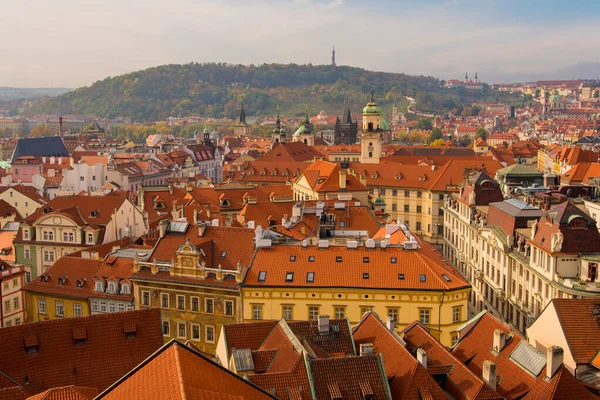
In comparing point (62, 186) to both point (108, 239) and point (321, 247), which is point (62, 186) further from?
point (321, 247)

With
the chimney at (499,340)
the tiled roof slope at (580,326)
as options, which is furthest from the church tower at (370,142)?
the chimney at (499,340)

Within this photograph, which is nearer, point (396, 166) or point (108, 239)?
point (108, 239)

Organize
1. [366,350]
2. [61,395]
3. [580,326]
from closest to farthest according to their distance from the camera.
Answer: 1. [61,395]
2. [366,350]
3. [580,326]

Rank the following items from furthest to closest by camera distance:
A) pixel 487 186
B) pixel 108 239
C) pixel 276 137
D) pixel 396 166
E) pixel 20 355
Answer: pixel 276 137 → pixel 396 166 → pixel 487 186 → pixel 108 239 → pixel 20 355

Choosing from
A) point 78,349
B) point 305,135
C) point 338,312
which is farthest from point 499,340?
point 305,135

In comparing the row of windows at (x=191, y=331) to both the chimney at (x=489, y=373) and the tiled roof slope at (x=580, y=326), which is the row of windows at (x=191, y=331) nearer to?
the chimney at (x=489, y=373)

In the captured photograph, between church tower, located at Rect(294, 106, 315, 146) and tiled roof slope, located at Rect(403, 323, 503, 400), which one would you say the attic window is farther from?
church tower, located at Rect(294, 106, 315, 146)

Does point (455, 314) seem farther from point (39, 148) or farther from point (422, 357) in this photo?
point (39, 148)

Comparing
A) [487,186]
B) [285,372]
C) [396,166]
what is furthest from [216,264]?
[396,166]
